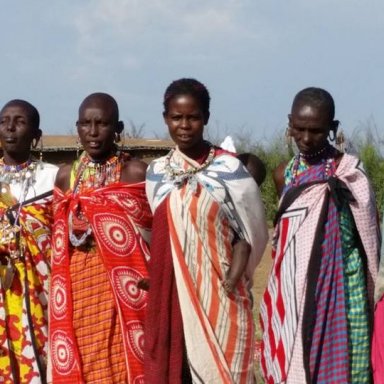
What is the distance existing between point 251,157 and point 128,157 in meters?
0.78

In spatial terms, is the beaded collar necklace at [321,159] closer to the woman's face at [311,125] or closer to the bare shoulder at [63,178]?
the woman's face at [311,125]

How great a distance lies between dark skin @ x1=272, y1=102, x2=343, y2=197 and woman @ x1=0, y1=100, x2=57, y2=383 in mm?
1701

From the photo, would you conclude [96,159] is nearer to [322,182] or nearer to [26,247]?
[26,247]

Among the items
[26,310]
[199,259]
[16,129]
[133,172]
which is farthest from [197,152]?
[26,310]

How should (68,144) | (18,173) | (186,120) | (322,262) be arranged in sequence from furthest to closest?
(68,144)
(18,173)
(186,120)
(322,262)

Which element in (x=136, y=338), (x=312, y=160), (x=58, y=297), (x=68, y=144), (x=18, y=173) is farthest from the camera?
(x=68, y=144)

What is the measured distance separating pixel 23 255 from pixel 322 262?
6.53 ft

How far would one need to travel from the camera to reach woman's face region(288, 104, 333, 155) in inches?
226

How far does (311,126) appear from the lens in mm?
5750

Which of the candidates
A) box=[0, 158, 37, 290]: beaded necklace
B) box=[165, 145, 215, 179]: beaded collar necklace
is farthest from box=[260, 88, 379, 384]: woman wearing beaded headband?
box=[0, 158, 37, 290]: beaded necklace

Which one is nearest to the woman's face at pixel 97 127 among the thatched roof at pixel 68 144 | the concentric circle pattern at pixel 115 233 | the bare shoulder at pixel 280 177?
the concentric circle pattern at pixel 115 233

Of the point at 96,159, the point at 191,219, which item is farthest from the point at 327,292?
the point at 96,159

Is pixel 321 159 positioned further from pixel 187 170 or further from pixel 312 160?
pixel 187 170

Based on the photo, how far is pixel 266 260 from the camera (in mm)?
15180
